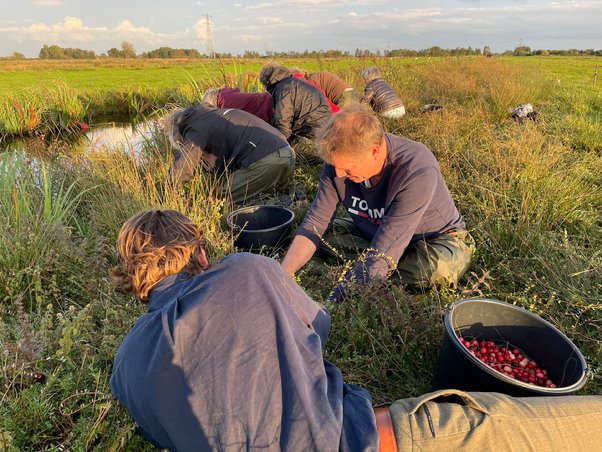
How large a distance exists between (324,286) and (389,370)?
80cm

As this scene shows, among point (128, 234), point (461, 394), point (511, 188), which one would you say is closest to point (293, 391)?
point (461, 394)

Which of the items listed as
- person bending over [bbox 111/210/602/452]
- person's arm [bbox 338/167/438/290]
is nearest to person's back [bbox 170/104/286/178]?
person's arm [bbox 338/167/438/290]

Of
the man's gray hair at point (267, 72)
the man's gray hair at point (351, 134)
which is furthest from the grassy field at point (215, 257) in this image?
the man's gray hair at point (267, 72)

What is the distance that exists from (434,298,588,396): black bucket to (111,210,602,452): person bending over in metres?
0.23

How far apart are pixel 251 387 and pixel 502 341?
60.6 inches

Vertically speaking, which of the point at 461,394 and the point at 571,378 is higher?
the point at 461,394

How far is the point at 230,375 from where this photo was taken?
1205mm

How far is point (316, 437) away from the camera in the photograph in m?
1.21

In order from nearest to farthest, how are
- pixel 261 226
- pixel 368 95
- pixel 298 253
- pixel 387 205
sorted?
pixel 387 205
pixel 298 253
pixel 261 226
pixel 368 95

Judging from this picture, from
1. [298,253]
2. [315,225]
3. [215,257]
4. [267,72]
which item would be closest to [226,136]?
[267,72]

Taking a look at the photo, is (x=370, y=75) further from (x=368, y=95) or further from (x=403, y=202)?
(x=403, y=202)

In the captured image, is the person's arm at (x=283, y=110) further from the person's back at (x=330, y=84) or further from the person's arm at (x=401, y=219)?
the person's arm at (x=401, y=219)

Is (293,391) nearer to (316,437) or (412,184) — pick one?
(316,437)

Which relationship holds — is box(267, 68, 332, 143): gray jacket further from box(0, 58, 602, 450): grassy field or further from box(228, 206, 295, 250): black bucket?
box(228, 206, 295, 250): black bucket
